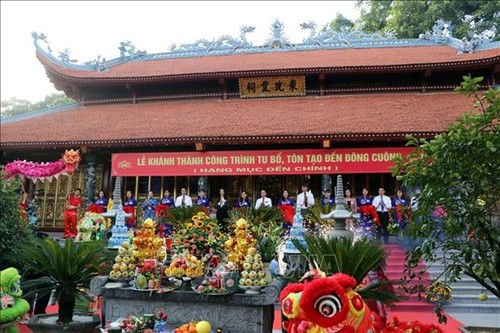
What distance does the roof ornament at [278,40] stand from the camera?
58.9ft

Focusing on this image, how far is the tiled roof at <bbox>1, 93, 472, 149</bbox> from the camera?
456 inches

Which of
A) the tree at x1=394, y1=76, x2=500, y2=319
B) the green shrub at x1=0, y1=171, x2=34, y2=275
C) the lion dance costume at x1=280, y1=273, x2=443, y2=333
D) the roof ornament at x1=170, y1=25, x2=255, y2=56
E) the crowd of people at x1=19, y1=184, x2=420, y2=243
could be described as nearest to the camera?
the lion dance costume at x1=280, y1=273, x2=443, y2=333

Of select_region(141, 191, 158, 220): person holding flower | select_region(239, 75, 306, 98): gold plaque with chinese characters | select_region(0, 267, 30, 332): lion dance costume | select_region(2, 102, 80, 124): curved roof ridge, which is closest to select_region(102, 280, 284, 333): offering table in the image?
select_region(0, 267, 30, 332): lion dance costume

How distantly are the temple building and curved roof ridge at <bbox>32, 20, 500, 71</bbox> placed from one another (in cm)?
6

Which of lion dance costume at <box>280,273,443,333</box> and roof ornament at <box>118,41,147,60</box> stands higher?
roof ornament at <box>118,41,147,60</box>

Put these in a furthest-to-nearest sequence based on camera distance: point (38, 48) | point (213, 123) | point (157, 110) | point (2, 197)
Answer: point (38, 48), point (157, 110), point (213, 123), point (2, 197)

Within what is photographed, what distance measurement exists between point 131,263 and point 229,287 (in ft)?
5.16

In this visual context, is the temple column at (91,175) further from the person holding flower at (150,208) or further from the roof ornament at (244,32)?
the roof ornament at (244,32)

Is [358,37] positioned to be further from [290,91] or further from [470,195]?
[470,195]

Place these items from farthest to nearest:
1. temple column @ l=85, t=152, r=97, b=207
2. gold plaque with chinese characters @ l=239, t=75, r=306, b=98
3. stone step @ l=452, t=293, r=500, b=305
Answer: gold plaque with chinese characters @ l=239, t=75, r=306, b=98 → temple column @ l=85, t=152, r=97, b=207 → stone step @ l=452, t=293, r=500, b=305

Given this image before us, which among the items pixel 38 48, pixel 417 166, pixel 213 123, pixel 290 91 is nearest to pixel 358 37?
pixel 290 91

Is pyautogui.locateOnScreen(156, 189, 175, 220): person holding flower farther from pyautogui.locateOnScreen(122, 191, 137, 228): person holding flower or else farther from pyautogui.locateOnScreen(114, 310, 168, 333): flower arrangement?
pyautogui.locateOnScreen(114, 310, 168, 333): flower arrangement

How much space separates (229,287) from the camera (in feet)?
17.5

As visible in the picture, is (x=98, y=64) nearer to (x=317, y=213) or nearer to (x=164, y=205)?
(x=164, y=205)
